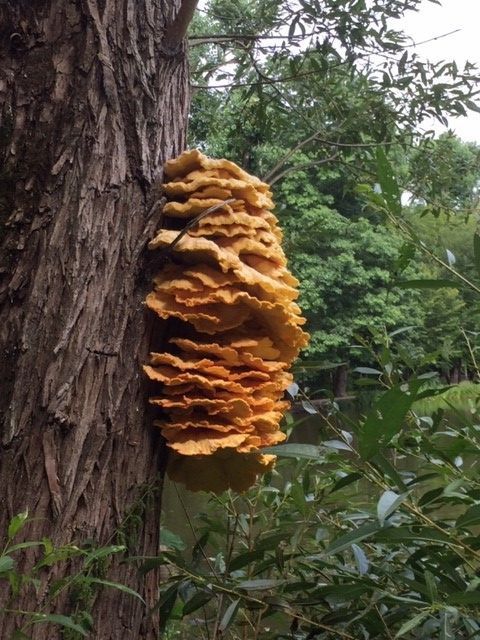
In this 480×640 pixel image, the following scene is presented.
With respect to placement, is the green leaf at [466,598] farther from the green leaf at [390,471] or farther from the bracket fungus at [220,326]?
the bracket fungus at [220,326]

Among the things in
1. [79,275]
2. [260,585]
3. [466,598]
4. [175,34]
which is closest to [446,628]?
[466,598]

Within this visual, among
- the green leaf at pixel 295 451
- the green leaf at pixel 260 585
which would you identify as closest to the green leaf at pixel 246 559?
the green leaf at pixel 260 585

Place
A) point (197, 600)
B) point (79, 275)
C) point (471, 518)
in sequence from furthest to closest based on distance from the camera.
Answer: point (197, 600) < point (79, 275) < point (471, 518)

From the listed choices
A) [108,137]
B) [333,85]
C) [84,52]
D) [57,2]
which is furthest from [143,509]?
[333,85]

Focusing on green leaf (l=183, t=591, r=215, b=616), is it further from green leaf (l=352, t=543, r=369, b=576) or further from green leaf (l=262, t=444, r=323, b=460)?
green leaf (l=262, t=444, r=323, b=460)

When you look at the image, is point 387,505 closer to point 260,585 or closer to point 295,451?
point 295,451

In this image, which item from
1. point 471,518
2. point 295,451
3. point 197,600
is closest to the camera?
point 471,518
